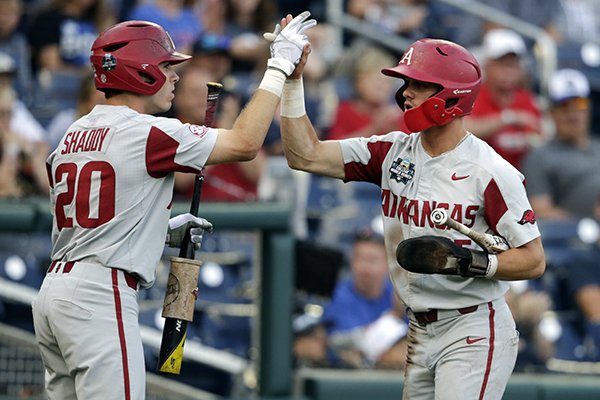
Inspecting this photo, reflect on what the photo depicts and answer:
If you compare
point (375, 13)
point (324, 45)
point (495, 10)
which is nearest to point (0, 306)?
point (324, 45)

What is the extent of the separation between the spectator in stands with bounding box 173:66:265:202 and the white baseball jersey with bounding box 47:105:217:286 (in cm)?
360

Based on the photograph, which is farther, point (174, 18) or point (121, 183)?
point (174, 18)

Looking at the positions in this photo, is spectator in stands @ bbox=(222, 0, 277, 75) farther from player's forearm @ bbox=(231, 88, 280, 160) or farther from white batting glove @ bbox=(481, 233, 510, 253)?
white batting glove @ bbox=(481, 233, 510, 253)

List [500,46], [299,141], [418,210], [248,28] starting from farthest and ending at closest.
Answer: [248,28]
[500,46]
[299,141]
[418,210]

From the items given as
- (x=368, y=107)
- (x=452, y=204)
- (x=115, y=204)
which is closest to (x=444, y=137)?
(x=452, y=204)

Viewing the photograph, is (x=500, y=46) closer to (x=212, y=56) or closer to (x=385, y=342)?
(x=212, y=56)

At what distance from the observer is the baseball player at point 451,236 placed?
180 inches

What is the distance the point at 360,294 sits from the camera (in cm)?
789

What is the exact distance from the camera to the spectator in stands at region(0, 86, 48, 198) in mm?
7812

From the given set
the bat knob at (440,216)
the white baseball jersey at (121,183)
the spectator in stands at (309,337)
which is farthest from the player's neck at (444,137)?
the spectator in stands at (309,337)

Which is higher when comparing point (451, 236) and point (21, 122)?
point (451, 236)

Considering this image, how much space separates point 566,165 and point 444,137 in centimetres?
461

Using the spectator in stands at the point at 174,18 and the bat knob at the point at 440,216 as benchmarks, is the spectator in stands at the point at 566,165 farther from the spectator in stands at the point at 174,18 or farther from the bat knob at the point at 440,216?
the bat knob at the point at 440,216

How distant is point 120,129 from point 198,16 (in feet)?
18.5
